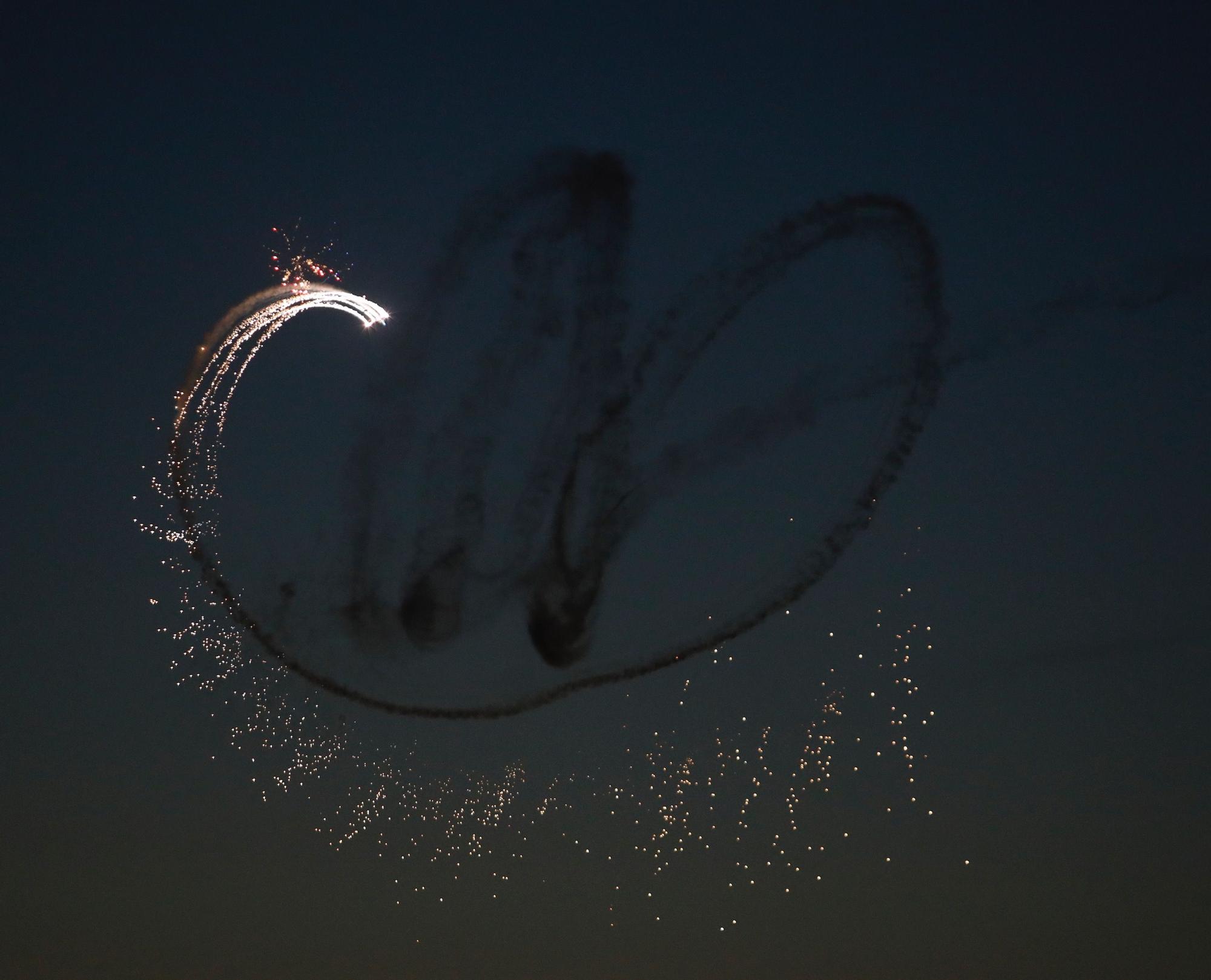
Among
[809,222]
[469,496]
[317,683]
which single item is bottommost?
[317,683]

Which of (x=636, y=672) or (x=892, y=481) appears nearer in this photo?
(x=892, y=481)

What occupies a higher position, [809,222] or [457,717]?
[809,222]

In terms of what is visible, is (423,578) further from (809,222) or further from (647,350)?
(809,222)

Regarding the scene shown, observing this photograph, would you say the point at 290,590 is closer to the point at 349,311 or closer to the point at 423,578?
the point at 423,578

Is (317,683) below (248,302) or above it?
below

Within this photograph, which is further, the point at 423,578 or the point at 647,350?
the point at 423,578

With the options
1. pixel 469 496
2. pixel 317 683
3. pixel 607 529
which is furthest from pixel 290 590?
pixel 607 529

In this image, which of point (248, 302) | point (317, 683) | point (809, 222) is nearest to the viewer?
point (809, 222)

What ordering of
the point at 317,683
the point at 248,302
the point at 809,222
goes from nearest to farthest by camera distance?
the point at 809,222 → the point at 248,302 → the point at 317,683

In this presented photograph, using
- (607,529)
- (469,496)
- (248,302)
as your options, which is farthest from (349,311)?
(607,529)
